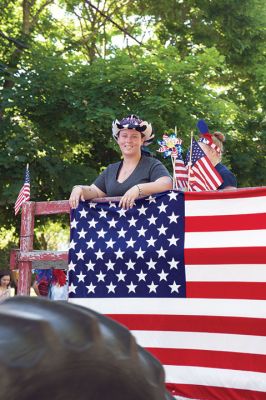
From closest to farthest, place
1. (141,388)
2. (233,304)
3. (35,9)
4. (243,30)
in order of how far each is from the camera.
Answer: (141,388)
(233,304)
(243,30)
(35,9)

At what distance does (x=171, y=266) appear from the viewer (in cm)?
474

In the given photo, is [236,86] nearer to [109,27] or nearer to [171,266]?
[109,27]

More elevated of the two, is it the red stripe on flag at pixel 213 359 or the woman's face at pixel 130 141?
the woman's face at pixel 130 141

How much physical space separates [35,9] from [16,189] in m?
6.87

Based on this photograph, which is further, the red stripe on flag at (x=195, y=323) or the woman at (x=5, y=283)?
the woman at (x=5, y=283)

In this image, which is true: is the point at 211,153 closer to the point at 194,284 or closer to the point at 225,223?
the point at 225,223

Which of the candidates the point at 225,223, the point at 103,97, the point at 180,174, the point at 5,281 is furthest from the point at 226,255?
the point at 103,97

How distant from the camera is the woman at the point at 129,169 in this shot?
5.27 m

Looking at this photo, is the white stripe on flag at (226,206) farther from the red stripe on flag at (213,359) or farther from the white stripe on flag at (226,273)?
the red stripe on flag at (213,359)

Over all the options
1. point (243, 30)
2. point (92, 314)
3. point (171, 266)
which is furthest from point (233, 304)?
point (243, 30)

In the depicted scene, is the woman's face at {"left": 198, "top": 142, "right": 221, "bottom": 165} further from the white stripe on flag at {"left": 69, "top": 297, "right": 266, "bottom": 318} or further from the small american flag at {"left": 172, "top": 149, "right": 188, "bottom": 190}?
the white stripe on flag at {"left": 69, "top": 297, "right": 266, "bottom": 318}

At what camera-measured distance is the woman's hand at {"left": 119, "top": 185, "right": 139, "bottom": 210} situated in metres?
5.00

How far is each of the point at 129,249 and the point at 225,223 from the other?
761mm

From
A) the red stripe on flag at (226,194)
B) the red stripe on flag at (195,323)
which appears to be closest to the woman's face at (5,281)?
the red stripe on flag at (195,323)
